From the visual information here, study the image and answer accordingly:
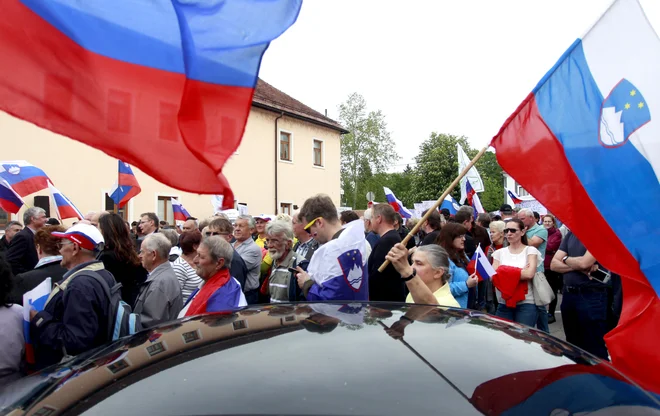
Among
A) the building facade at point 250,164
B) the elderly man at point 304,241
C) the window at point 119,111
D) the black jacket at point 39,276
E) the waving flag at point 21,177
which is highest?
the building facade at point 250,164

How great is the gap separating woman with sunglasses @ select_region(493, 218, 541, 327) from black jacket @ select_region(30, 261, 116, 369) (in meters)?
4.09

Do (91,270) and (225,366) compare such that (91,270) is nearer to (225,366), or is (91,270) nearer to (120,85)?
(120,85)

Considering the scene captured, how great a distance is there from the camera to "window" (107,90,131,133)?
2.42m

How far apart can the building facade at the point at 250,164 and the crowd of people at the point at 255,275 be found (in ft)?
33.3

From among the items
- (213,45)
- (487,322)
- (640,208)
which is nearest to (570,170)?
(640,208)

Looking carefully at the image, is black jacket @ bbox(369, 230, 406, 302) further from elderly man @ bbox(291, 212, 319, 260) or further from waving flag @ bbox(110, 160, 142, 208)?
waving flag @ bbox(110, 160, 142, 208)

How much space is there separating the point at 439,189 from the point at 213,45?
170 ft

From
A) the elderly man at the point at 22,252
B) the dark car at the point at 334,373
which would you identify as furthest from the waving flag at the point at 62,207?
the dark car at the point at 334,373

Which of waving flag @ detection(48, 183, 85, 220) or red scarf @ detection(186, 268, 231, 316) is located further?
waving flag @ detection(48, 183, 85, 220)

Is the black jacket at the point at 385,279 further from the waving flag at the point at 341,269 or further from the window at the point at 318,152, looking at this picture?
the window at the point at 318,152

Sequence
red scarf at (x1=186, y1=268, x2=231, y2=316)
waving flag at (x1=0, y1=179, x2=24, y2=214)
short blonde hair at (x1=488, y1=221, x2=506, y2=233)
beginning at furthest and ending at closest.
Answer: waving flag at (x1=0, y1=179, x2=24, y2=214), short blonde hair at (x1=488, y1=221, x2=506, y2=233), red scarf at (x1=186, y1=268, x2=231, y2=316)

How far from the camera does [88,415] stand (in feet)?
4.62

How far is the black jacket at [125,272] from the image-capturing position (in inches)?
188

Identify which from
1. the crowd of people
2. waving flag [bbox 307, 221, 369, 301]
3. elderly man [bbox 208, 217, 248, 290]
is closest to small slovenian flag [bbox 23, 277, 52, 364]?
the crowd of people
